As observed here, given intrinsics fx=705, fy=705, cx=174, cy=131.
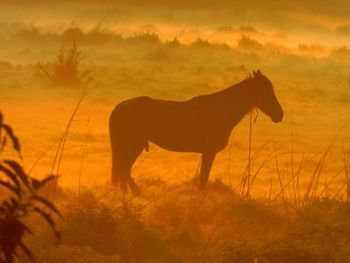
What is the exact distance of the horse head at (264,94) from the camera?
30.7 feet

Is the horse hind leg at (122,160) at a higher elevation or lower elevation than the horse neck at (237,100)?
lower

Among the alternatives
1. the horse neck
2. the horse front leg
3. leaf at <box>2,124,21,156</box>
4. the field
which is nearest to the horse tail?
the field

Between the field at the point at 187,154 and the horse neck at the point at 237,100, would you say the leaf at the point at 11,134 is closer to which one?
the field at the point at 187,154

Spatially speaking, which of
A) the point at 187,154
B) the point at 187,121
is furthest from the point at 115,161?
the point at 187,154

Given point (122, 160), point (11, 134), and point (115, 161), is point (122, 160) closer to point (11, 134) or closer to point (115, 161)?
point (115, 161)

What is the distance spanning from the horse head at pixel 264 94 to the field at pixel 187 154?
33 centimetres

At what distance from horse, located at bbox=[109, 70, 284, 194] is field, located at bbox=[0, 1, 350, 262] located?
0.39m

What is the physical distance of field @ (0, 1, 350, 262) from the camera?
6938mm

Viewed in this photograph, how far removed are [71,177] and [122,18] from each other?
113ft

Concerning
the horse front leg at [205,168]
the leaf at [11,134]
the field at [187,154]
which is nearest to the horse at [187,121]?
the horse front leg at [205,168]

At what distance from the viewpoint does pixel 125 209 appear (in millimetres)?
7406

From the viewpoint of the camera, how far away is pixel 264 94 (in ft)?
30.8

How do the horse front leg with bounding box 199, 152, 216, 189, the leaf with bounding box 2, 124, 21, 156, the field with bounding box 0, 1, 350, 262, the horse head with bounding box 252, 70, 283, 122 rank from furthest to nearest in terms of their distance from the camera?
the horse front leg with bounding box 199, 152, 216, 189 < the horse head with bounding box 252, 70, 283, 122 < the field with bounding box 0, 1, 350, 262 < the leaf with bounding box 2, 124, 21, 156

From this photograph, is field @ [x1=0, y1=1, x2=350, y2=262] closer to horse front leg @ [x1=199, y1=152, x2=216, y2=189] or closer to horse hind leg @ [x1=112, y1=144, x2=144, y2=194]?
horse front leg @ [x1=199, y1=152, x2=216, y2=189]
